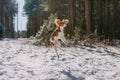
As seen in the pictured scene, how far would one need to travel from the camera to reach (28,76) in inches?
393

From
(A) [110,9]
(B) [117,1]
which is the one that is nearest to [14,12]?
(A) [110,9]

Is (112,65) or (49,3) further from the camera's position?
(49,3)

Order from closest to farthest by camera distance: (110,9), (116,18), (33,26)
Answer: (116,18), (110,9), (33,26)

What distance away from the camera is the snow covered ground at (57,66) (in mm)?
10188

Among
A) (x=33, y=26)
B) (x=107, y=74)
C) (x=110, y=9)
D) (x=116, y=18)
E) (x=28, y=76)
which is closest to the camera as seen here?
(x=28, y=76)

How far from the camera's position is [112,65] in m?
12.0

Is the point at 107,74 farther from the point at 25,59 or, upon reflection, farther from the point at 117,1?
the point at 117,1

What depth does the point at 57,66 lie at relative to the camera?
1120 centimetres

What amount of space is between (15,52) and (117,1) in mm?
32702

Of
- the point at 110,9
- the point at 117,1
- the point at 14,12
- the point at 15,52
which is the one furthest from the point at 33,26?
Answer: the point at 15,52

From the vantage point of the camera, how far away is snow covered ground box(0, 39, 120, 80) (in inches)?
401

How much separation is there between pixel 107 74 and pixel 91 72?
1.57 ft

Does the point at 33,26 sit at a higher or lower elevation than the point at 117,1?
lower

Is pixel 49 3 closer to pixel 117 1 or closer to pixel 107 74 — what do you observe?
pixel 117 1
